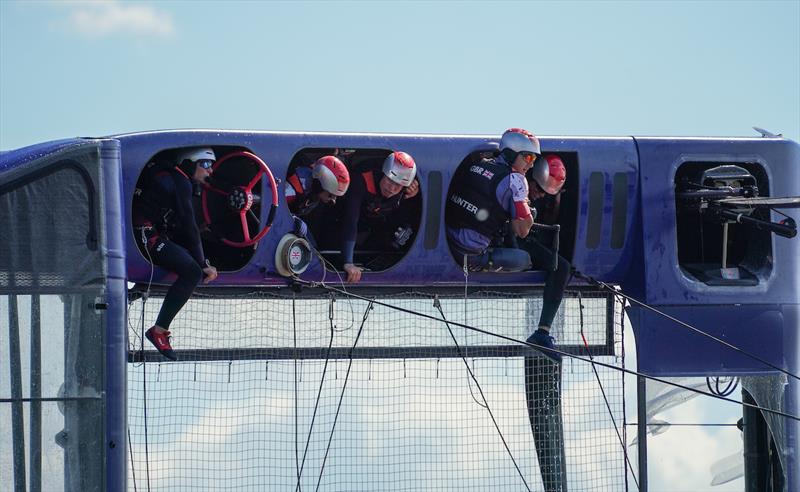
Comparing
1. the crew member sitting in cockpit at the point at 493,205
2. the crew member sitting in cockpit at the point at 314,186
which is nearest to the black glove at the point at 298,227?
the crew member sitting in cockpit at the point at 314,186

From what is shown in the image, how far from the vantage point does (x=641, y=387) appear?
15.4 metres

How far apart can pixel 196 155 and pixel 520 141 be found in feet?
11.0

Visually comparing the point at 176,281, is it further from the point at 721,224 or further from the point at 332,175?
the point at 721,224

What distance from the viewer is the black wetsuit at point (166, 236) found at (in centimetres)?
1350

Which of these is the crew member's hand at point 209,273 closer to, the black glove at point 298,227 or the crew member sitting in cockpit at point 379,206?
the black glove at point 298,227

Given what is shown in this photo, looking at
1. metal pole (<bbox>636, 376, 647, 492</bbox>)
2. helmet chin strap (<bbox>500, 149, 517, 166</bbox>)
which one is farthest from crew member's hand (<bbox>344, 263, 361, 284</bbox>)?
metal pole (<bbox>636, 376, 647, 492</bbox>)

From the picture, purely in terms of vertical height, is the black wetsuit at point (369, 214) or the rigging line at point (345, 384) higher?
the black wetsuit at point (369, 214)

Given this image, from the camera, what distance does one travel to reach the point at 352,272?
14305 mm

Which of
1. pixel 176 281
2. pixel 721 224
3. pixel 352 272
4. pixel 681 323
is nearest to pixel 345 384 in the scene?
pixel 352 272

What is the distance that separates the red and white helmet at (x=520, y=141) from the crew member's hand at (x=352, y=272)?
202cm

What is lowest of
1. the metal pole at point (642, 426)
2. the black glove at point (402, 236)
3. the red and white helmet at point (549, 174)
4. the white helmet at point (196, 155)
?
the metal pole at point (642, 426)

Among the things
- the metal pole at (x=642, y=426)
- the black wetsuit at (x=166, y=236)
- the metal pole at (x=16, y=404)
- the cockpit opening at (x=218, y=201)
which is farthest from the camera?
the metal pole at (x=642, y=426)

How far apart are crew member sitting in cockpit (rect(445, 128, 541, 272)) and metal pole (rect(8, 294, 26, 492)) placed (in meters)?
5.08

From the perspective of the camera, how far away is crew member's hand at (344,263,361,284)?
1430cm
